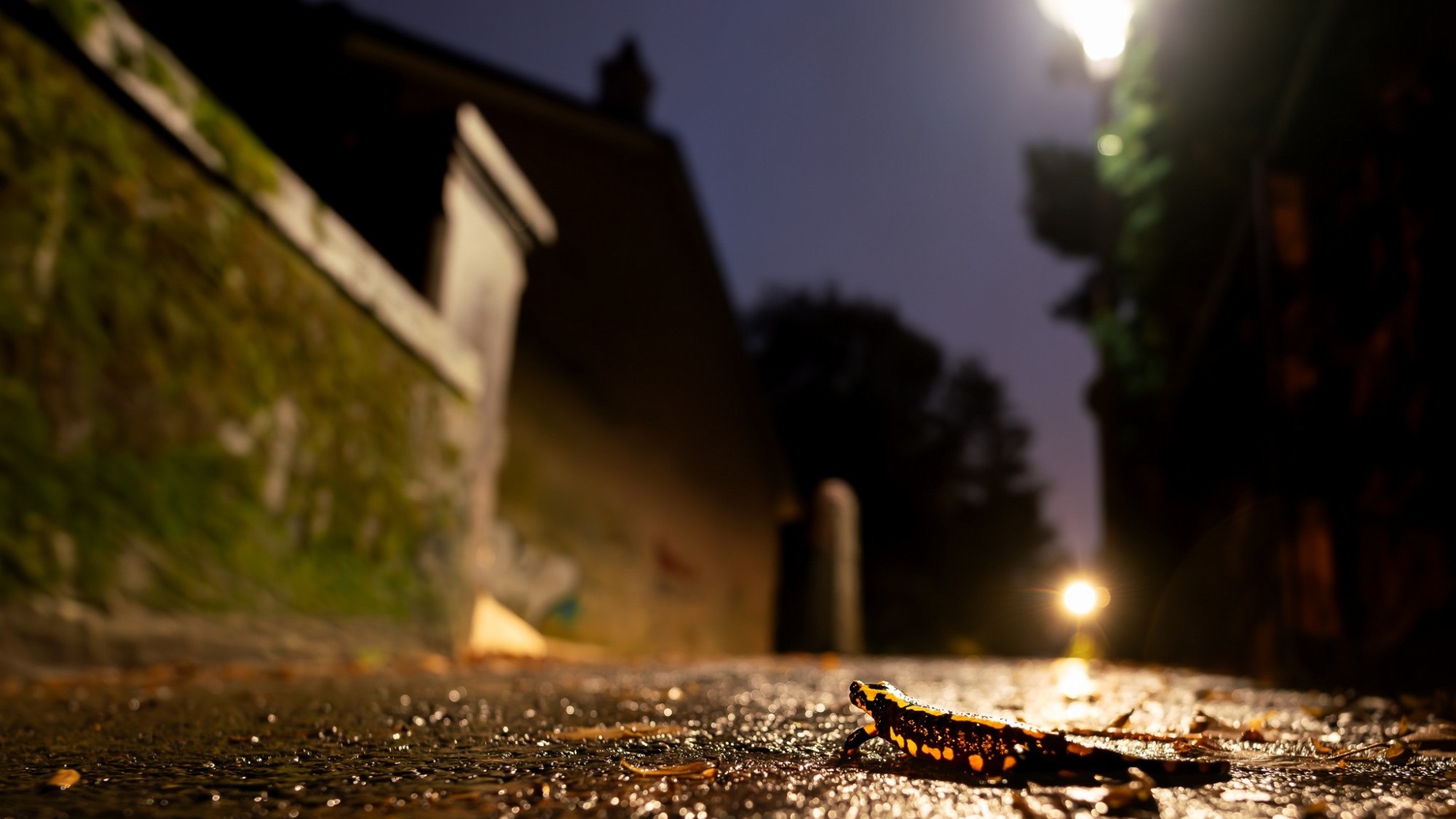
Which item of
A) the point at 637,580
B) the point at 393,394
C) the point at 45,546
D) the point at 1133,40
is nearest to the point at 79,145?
the point at 45,546

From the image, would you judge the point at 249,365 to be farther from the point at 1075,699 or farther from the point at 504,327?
the point at 1075,699

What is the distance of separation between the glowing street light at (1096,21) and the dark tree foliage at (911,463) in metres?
14.4

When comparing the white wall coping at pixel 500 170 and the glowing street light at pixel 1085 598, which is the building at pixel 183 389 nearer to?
the white wall coping at pixel 500 170

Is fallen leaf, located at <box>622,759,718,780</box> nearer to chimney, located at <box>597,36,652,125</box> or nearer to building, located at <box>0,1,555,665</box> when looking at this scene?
building, located at <box>0,1,555,665</box>

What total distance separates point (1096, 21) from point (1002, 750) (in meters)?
5.60

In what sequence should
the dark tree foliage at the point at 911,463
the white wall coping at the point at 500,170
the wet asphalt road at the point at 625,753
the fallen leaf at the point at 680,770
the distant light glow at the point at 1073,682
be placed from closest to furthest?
the wet asphalt road at the point at 625,753 → the fallen leaf at the point at 680,770 → the distant light glow at the point at 1073,682 → the white wall coping at the point at 500,170 → the dark tree foliage at the point at 911,463

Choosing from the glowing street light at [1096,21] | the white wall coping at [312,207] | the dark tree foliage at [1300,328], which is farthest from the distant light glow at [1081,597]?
the white wall coping at [312,207]

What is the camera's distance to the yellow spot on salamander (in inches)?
45.8

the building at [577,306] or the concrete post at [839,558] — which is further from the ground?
the building at [577,306]

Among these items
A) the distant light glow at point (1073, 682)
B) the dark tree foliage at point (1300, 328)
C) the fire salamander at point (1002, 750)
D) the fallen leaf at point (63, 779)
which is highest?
the dark tree foliage at point (1300, 328)

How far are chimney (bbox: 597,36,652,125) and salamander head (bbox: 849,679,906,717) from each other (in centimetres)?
1325

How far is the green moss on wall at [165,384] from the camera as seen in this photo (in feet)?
7.89

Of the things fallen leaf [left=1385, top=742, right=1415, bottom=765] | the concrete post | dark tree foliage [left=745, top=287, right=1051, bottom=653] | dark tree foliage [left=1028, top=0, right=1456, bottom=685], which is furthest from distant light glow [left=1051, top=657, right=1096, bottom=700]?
dark tree foliage [left=745, top=287, right=1051, bottom=653]

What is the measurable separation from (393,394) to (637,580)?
241 inches
